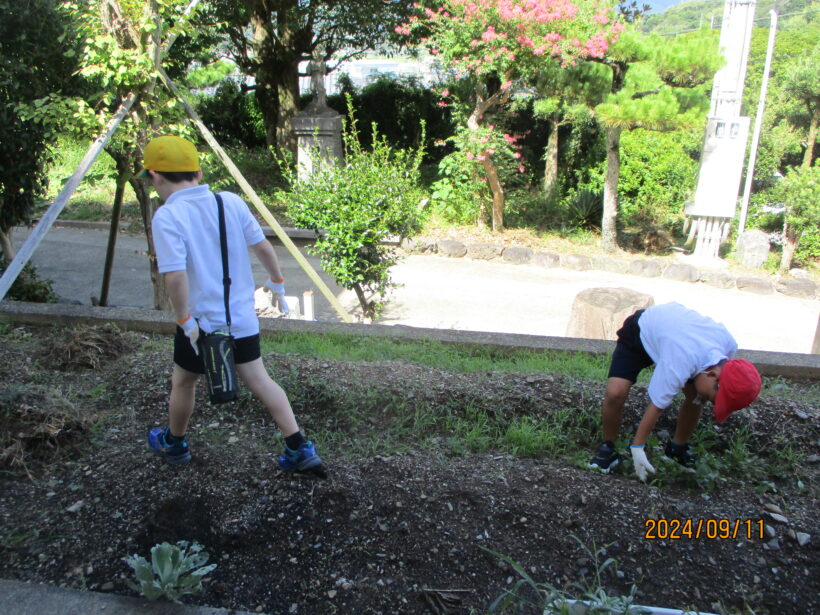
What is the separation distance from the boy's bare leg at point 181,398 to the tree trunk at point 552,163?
11951mm

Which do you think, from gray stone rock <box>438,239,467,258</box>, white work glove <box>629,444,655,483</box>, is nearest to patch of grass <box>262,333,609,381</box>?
white work glove <box>629,444,655,483</box>

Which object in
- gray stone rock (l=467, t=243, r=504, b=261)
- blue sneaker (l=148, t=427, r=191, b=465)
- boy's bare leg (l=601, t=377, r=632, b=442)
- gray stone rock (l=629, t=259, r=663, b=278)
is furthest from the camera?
gray stone rock (l=467, t=243, r=504, b=261)

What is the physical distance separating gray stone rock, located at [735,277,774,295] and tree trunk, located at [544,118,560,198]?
4558 mm

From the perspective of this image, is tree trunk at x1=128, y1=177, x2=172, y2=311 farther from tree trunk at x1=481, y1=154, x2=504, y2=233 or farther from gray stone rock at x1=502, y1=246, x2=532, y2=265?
tree trunk at x1=481, y1=154, x2=504, y2=233

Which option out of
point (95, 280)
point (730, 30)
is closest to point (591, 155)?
point (730, 30)

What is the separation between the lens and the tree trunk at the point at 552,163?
546 inches

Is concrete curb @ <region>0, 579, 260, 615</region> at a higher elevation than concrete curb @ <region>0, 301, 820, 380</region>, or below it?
below

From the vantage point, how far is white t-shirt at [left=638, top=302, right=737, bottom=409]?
271 cm

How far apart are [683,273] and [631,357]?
8.34 meters

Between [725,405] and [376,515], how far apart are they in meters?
1.41

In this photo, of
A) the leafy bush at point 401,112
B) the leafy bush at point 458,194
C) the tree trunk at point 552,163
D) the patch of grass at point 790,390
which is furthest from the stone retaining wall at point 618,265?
the patch of grass at point 790,390

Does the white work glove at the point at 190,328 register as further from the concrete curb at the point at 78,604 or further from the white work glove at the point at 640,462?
the white work glove at the point at 640,462

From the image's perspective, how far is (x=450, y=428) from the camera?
3395mm

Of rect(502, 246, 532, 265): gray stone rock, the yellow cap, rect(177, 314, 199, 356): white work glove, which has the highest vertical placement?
the yellow cap
